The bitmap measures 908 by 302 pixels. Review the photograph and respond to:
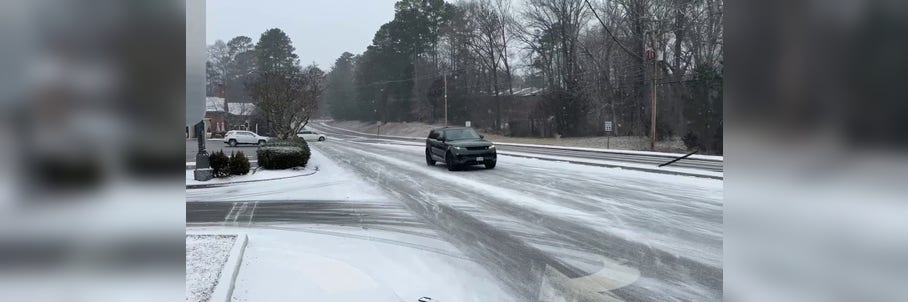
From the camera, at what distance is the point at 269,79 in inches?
949

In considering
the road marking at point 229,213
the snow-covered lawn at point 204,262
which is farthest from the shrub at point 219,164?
the snow-covered lawn at point 204,262

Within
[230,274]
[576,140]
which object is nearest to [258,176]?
[230,274]

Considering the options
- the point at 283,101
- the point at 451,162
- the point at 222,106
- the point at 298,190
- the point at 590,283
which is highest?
the point at 222,106

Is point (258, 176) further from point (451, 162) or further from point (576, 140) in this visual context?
point (576, 140)

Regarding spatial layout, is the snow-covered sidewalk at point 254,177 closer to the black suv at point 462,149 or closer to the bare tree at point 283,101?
the black suv at point 462,149

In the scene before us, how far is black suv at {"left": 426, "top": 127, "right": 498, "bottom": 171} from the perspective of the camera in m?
16.9

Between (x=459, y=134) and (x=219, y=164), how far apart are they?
24.6ft

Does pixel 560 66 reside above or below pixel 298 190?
above

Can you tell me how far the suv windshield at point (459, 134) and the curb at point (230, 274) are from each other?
12201 millimetres

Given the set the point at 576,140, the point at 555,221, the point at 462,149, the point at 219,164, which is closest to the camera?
the point at 555,221

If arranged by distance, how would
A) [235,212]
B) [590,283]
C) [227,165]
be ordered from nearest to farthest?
[590,283] → [235,212] → [227,165]

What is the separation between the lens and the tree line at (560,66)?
102 ft

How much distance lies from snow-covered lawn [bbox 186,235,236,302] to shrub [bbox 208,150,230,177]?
9.00 metres

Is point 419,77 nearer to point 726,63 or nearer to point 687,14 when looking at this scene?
point 687,14
